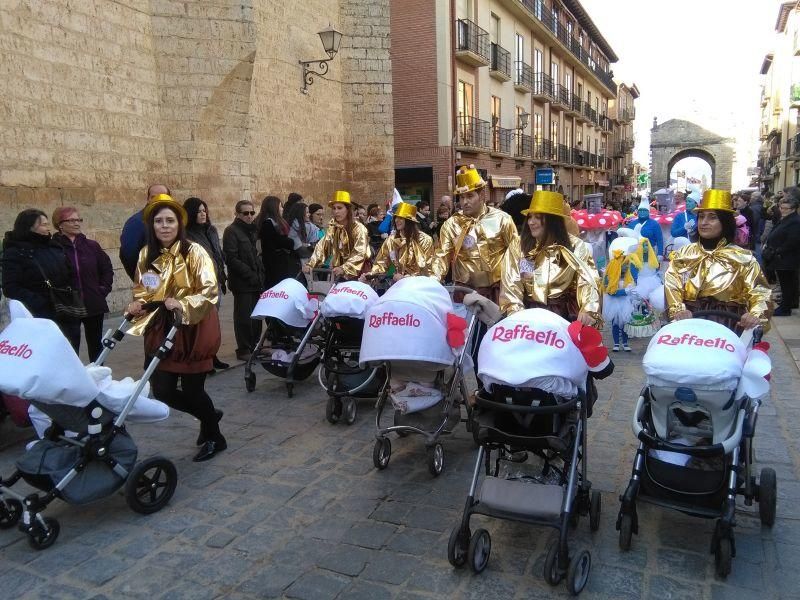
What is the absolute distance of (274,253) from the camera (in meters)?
7.60

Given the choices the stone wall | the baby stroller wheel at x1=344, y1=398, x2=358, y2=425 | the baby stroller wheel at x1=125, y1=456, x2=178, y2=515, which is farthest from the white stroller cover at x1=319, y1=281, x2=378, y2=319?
the stone wall

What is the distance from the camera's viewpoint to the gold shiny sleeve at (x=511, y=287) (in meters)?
4.07

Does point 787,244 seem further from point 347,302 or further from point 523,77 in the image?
point 523,77

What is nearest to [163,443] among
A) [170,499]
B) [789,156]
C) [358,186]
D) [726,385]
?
[170,499]

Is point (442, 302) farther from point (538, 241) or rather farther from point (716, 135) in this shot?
point (716, 135)

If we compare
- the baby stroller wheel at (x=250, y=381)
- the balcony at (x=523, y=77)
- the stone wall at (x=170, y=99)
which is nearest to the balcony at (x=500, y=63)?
the balcony at (x=523, y=77)

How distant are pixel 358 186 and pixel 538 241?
12.9 m

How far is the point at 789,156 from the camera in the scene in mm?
41062

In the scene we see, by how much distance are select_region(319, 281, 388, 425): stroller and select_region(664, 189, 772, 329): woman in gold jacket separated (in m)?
2.35

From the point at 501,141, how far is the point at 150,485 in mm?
25725

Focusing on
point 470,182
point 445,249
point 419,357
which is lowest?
point 419,357

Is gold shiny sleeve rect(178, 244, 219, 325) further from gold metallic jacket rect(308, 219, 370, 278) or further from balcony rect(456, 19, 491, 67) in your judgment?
balcony rect(456, 19, 491, 67)

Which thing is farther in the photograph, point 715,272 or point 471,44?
point 471,44

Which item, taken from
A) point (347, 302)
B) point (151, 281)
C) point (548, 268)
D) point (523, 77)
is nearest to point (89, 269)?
A: point (151, 281)
